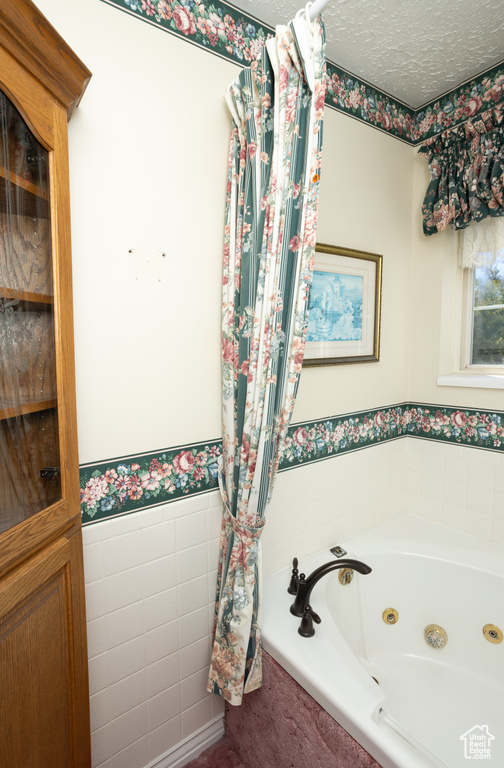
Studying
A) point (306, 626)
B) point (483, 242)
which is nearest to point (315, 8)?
point (483, 242)

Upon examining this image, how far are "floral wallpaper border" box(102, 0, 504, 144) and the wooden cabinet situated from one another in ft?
1.69

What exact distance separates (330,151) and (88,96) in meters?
1.00

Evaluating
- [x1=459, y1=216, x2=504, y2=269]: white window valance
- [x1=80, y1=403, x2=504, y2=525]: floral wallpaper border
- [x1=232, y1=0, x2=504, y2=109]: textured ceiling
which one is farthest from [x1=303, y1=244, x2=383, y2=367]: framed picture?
[x1=232, y1=0, x2=504, y2=109]: textured ceiling

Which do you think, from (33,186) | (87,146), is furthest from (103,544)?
(87,146)

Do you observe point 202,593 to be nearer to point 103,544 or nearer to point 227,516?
point 227,516

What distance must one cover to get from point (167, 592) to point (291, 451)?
0.68 metres

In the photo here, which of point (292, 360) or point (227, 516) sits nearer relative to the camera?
point (292, 360)

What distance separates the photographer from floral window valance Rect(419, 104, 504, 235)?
5.40 ft

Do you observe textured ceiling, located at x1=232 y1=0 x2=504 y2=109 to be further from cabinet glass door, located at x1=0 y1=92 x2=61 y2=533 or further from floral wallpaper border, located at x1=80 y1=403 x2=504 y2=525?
floral wallpaper border, located at x1=80 y1=403 x2=504 y2=525

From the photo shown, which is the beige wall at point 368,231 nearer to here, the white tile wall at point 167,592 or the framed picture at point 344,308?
the framed picture at point 344,308

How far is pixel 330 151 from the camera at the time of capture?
1.69 meters

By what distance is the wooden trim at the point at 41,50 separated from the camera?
28.0 inches

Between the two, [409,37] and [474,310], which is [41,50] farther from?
[474,310]
